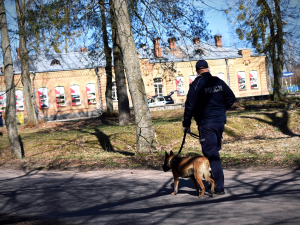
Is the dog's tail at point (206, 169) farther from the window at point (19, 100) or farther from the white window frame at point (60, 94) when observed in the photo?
the window at point (19, 100)

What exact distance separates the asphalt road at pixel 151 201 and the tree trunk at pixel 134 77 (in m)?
2.88

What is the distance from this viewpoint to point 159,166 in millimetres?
7867

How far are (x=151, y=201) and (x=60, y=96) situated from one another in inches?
1459

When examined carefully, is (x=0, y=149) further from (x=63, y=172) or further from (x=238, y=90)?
(x=238, y=90)

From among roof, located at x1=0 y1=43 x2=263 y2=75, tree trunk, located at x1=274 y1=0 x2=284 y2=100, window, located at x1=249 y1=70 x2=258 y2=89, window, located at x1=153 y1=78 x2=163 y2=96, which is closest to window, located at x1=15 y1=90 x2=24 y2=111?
roof, located at x1=0 y1=43 x2=263 y2=75

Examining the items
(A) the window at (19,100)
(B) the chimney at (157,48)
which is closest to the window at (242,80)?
(A) the window at (19,100)

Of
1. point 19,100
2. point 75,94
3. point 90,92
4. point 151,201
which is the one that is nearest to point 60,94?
point 75,94

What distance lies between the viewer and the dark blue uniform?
15.1 ft

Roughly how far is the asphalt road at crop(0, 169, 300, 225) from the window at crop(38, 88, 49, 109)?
34.1 meters

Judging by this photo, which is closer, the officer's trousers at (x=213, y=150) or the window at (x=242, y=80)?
the officer's trousers at (x=213, y=150)

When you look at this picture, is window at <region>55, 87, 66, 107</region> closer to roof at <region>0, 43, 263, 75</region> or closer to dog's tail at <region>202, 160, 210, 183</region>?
roof at <region>0, 43, 263, 75</region>

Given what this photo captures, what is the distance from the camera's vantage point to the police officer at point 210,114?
4.62 meters

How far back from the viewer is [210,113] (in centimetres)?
465

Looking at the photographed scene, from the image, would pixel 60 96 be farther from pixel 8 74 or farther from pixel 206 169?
pixel 206 169
